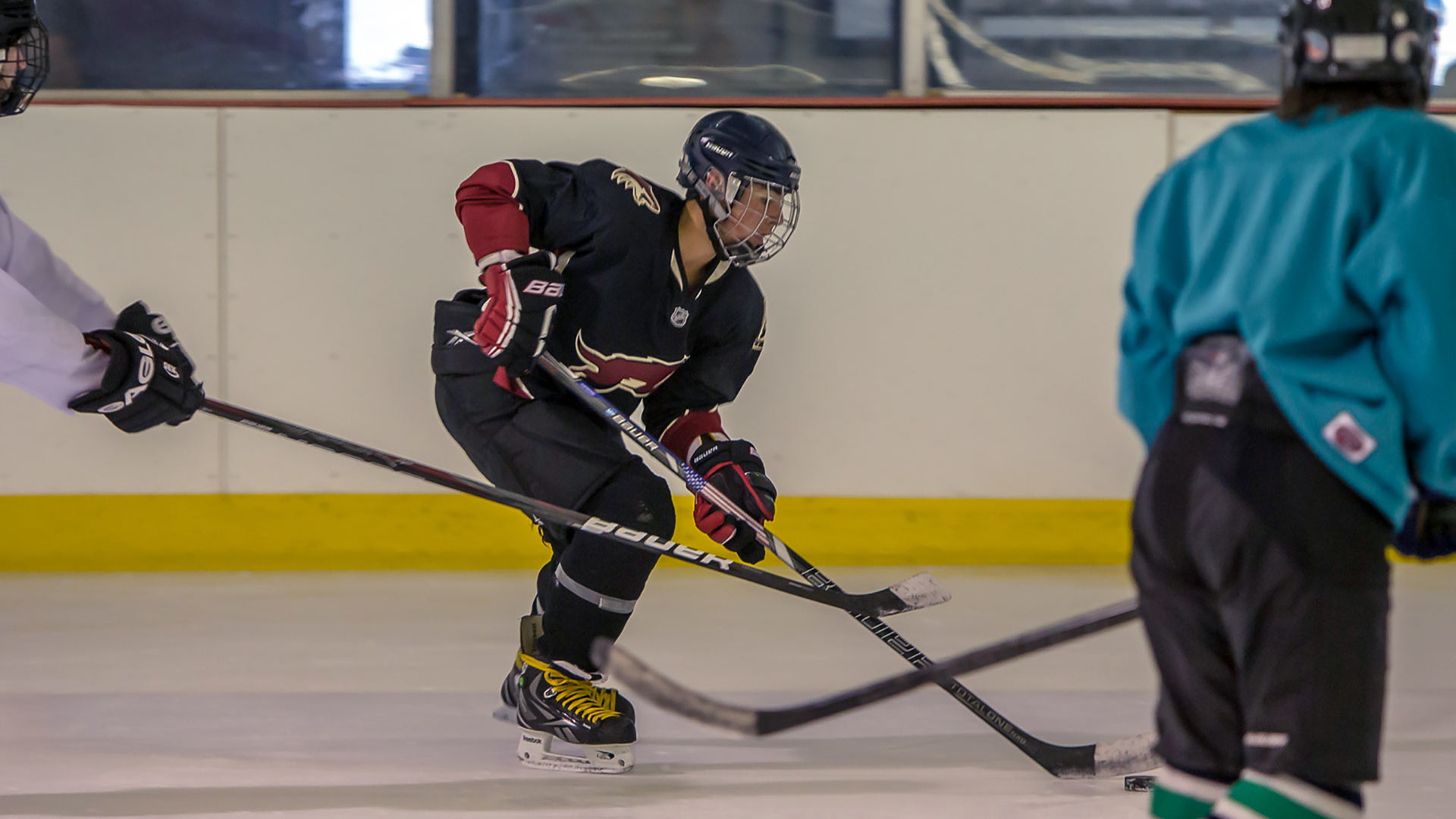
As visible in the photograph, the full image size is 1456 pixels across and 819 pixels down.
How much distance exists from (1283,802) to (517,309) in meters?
1.29

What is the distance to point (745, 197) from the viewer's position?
2.12 m

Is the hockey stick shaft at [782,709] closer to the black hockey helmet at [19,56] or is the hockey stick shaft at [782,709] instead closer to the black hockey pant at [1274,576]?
the black hockey pant at [1274,576]

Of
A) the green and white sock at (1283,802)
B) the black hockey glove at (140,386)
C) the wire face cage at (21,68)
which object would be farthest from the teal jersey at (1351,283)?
the wire face cage at (21,68)

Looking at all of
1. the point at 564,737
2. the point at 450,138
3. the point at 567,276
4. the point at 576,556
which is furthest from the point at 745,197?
the point at 450,138

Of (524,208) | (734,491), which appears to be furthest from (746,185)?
(734,491)

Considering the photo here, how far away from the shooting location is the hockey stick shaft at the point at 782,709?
1308 millimetres

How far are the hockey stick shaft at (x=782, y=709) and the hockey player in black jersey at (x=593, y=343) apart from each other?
0.78 m

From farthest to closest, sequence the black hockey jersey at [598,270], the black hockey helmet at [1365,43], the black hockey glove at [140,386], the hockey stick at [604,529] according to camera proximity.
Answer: the black hockey jersey at [598,270]
the hockey stick at [604,529]
the black hockey glove at [140,386]
the black hockey helmet at [1365,43]

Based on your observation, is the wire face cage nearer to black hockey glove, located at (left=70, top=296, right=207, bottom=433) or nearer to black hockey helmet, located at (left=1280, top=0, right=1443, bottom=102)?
black hockey glove, located at (left=70, top=296, right=207, bottom=433)

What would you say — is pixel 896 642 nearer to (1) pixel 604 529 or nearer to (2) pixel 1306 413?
(1) pixel 604 529

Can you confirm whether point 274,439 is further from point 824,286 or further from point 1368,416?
point 1368,416

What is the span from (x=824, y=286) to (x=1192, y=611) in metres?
2.82

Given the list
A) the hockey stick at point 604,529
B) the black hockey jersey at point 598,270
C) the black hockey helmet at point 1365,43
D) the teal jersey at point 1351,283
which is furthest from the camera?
the black hockey jersey at point 598,270

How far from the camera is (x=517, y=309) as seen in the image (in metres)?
2.05
